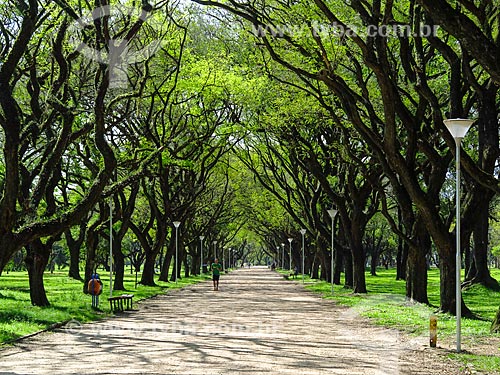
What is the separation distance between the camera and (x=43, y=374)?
10516 millimetres

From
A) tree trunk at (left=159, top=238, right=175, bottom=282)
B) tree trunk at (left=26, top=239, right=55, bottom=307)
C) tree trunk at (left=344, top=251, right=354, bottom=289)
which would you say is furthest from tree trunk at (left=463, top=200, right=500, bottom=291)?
tree trunk at (left=26, top=239, right=55, bottom=307)

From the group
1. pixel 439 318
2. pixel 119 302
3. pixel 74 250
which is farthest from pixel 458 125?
pixel 74 250

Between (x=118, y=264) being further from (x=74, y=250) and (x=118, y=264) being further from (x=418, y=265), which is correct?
(x=418, y=265)

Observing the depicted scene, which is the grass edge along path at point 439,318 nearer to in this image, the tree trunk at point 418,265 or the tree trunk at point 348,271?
the tree trunk at point 418,265

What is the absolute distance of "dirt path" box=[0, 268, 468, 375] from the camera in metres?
11.2

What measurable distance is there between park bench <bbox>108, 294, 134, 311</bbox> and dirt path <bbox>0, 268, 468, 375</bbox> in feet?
3.31

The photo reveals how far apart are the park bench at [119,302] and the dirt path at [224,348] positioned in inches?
39.7

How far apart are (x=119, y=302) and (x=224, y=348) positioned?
432 inches

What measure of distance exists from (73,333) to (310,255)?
46543 millimetres

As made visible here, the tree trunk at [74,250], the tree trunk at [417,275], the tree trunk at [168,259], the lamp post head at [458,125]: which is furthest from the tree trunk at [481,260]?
the lamp post head at [458,125]

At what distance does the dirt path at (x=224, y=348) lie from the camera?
11.2 metres

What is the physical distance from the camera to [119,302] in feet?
78.4

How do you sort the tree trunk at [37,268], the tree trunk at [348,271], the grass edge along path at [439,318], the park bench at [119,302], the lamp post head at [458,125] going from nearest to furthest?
the grass edge along path at [439,318] < the lamp post head at [458,125] < the tree trunk at [37,268] < the park bench at [119,302] < the tree trunk at [348,271]

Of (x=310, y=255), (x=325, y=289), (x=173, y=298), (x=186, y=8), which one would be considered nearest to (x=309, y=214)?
(x=325, y=289)
